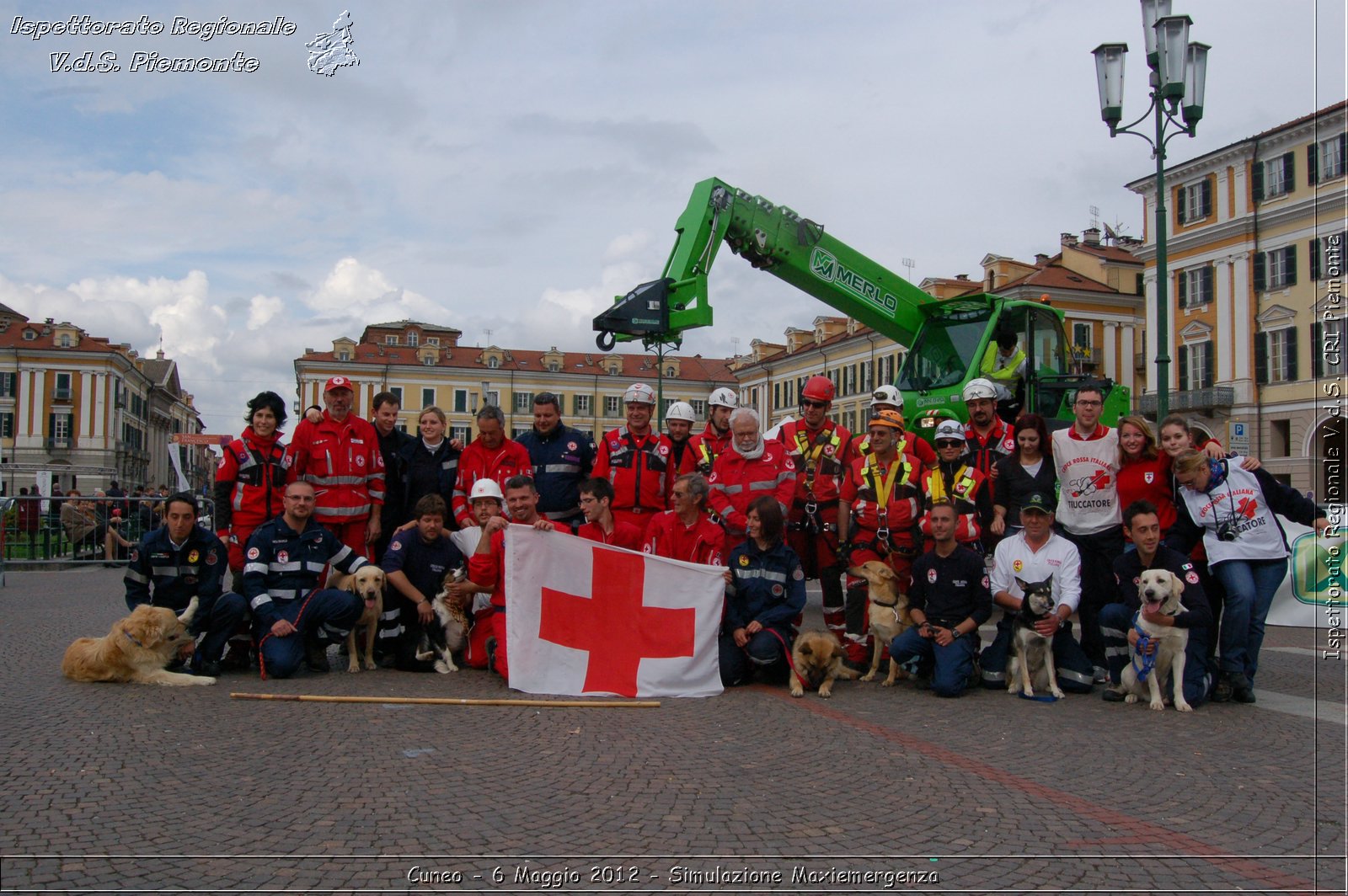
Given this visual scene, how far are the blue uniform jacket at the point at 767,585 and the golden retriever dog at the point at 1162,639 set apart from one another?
226cm

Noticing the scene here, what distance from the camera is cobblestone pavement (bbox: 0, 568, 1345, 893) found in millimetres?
3646

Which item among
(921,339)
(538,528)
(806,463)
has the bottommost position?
(538,528)

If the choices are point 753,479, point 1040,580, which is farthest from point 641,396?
point 1040,580

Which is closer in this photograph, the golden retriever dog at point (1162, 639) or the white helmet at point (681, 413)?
the golden retriever dog at point (1162, 639)

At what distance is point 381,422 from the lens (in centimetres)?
904

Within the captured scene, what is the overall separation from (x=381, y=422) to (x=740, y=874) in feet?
20.9

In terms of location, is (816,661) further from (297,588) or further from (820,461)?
(297,588)

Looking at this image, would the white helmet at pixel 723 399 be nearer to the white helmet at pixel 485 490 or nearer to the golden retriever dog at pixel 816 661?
the white helmet at pixel 485 490

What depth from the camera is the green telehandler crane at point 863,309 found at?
1140 cm

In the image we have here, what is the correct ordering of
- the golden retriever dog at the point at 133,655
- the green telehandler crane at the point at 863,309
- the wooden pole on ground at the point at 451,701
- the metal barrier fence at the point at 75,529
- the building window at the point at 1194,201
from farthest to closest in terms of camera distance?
the building window at the point at 1194,201, the metal barrier fence at the point at 75,529, the green telehandler crane at the point at 863,309, the golden retriever dog at the point at 133,655, the wooden pole on ground at the point at 451,701

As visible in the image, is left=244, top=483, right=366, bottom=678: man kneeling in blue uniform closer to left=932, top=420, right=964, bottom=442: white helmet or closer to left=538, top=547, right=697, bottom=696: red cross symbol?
left=538, top=547, right=697, bottom=696: red cross symbol

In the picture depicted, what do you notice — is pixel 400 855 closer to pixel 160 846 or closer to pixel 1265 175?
pixel 160 846

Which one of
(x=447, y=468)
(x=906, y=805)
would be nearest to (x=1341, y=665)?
(x=906, y=805)

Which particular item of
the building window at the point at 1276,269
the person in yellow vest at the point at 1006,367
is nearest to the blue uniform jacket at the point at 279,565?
the person in yellow vest at the point at 1006,367
